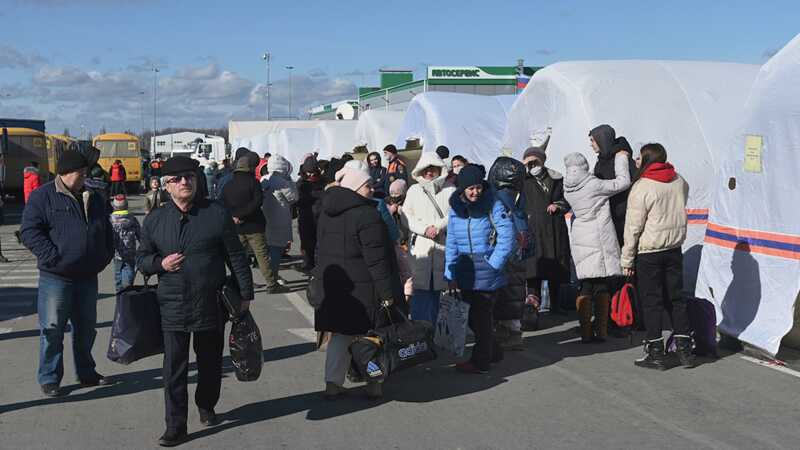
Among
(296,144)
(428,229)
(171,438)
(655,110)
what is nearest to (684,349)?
(428,229)

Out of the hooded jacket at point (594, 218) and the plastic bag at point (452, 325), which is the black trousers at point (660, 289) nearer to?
the hooded jacket at point (594, 218)

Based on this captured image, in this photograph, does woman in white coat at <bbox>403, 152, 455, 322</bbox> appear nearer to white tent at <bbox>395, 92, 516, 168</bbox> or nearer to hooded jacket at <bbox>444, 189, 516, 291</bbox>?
hooded jacket at <bbox>444, 189, 516, 291</bbox>

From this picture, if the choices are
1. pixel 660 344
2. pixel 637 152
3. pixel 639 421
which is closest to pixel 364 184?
pixel 639 421

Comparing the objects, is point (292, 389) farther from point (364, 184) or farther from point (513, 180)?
point (513, 180)

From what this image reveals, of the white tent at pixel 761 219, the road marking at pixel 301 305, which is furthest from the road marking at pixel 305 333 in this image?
the white tent at pixel 761 219

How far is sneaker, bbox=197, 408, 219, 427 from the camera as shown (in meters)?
5.82

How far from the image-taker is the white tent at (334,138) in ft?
103

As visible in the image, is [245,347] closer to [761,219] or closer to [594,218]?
[594,218]

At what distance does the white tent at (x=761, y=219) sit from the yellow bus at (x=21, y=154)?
93.8 ft

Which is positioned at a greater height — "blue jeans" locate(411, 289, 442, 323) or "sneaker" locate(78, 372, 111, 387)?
"blue jeans" locate(411, 289, 442, 323)

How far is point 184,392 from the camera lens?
219 inches

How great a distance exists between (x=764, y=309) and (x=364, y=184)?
391 centimetres

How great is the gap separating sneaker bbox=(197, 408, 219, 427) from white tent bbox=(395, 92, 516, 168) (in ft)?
42.1

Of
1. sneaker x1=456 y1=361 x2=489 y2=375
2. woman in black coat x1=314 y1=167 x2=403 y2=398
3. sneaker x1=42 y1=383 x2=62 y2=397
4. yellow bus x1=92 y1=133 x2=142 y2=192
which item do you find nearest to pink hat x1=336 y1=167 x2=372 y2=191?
woman in black coat x1=314 y1=167 x2=403 y2=398
